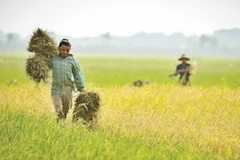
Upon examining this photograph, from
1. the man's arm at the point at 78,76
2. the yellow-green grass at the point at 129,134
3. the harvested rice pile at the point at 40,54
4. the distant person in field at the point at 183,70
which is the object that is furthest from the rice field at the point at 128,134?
the distant person in field at the point at 183,70

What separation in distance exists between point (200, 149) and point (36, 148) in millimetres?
2296

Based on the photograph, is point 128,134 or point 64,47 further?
point 64,47

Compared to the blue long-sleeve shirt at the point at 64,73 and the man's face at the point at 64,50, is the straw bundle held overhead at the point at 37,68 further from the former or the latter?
the man's face at the point at 64,50

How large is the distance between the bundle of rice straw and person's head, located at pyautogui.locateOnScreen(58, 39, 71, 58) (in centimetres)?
74

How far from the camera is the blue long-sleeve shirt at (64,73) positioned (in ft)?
22.8

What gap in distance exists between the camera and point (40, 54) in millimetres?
6984

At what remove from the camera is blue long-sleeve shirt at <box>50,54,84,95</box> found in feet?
22.8

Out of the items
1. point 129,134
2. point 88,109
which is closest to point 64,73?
point 88,109

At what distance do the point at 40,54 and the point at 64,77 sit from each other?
0.56 m

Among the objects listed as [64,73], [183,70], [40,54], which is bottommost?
[183,70]

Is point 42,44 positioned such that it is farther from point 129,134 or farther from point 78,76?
point 129,134

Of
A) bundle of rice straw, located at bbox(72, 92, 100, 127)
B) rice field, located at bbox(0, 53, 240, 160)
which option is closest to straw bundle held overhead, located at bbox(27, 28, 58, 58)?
rice field, located at bbox(0, 53, 240, 160)

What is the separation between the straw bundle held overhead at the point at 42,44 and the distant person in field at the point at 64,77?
5.5 inches

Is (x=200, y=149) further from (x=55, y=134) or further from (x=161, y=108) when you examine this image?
(x=161, y=108)
